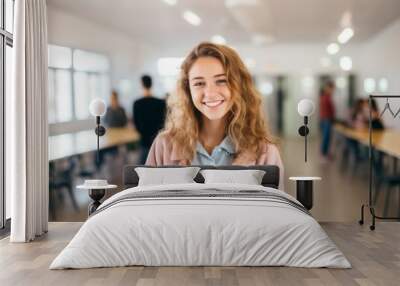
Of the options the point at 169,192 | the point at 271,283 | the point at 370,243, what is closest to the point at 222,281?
the point at 271,283

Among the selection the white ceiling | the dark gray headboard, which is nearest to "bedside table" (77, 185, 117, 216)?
the dark gray headboard

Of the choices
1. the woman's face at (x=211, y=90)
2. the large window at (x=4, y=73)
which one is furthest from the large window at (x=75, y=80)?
the woman's face at (x=211, y=90)

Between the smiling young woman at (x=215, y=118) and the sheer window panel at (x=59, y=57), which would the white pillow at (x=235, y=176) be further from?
the sheer window panel at (x=59, y=57)

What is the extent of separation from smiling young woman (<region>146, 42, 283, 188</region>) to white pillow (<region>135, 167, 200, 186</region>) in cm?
35

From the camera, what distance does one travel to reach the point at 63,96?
747 centimetres

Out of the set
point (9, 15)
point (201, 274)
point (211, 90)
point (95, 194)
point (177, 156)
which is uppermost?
Result: point (9, 15)

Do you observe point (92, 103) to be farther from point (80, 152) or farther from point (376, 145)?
point (376, 145)

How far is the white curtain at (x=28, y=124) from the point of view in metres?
6.36

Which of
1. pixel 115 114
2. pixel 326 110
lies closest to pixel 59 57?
pixel 115 114

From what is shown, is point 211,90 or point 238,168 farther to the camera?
point 211,90

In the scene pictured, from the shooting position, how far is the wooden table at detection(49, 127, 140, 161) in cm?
747

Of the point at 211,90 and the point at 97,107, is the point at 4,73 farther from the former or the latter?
the point at 211,90

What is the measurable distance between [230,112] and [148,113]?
874mm

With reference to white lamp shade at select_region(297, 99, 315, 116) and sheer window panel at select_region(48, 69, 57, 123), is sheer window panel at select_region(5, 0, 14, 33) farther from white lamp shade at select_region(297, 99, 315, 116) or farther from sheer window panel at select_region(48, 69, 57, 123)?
white lamp shade at select_region(297, 99, 315, 116)
